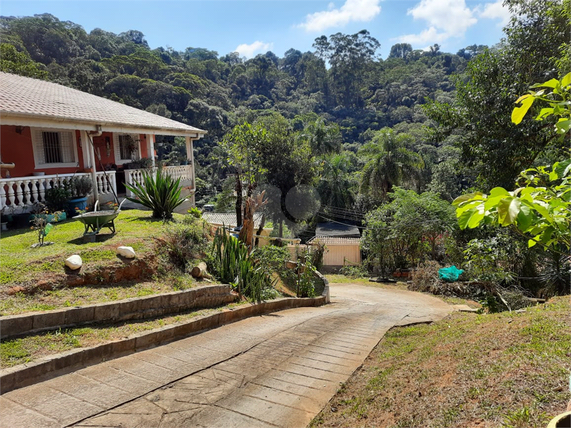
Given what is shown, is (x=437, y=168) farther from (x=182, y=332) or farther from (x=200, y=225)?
(x=182, y=332)

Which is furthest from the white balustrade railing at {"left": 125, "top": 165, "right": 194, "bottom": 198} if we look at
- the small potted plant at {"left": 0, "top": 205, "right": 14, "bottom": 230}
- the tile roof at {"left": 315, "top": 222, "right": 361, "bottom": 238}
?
the tile roof at {"left": 315, "top": 222, "right": 361, "bottom": 238}

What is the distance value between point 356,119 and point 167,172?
68.9 m

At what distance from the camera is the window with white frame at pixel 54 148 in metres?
12.4

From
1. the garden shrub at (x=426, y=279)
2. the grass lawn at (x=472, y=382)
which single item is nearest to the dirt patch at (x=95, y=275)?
the grass lawn at (x=472, y=382)

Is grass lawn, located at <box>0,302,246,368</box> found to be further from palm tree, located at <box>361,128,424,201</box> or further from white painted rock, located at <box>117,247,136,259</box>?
palm tree, located at <box>361,128,424,201</box>

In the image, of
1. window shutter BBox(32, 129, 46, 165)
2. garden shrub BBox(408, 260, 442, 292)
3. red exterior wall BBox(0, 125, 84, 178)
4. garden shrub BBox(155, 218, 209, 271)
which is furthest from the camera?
garden shrub BBox(408, 260, 442, 292)

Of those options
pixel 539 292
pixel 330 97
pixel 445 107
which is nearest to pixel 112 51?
pixel 330 97

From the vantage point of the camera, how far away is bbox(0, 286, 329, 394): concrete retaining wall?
12.0 feet

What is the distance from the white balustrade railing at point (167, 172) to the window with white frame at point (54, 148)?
6.08 feet

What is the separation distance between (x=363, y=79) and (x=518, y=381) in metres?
98.0

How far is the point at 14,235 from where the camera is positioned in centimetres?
848

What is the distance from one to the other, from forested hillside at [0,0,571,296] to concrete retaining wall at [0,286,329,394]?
5.43 metres

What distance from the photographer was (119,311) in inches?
211

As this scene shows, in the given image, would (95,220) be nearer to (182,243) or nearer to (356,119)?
(182,243)
